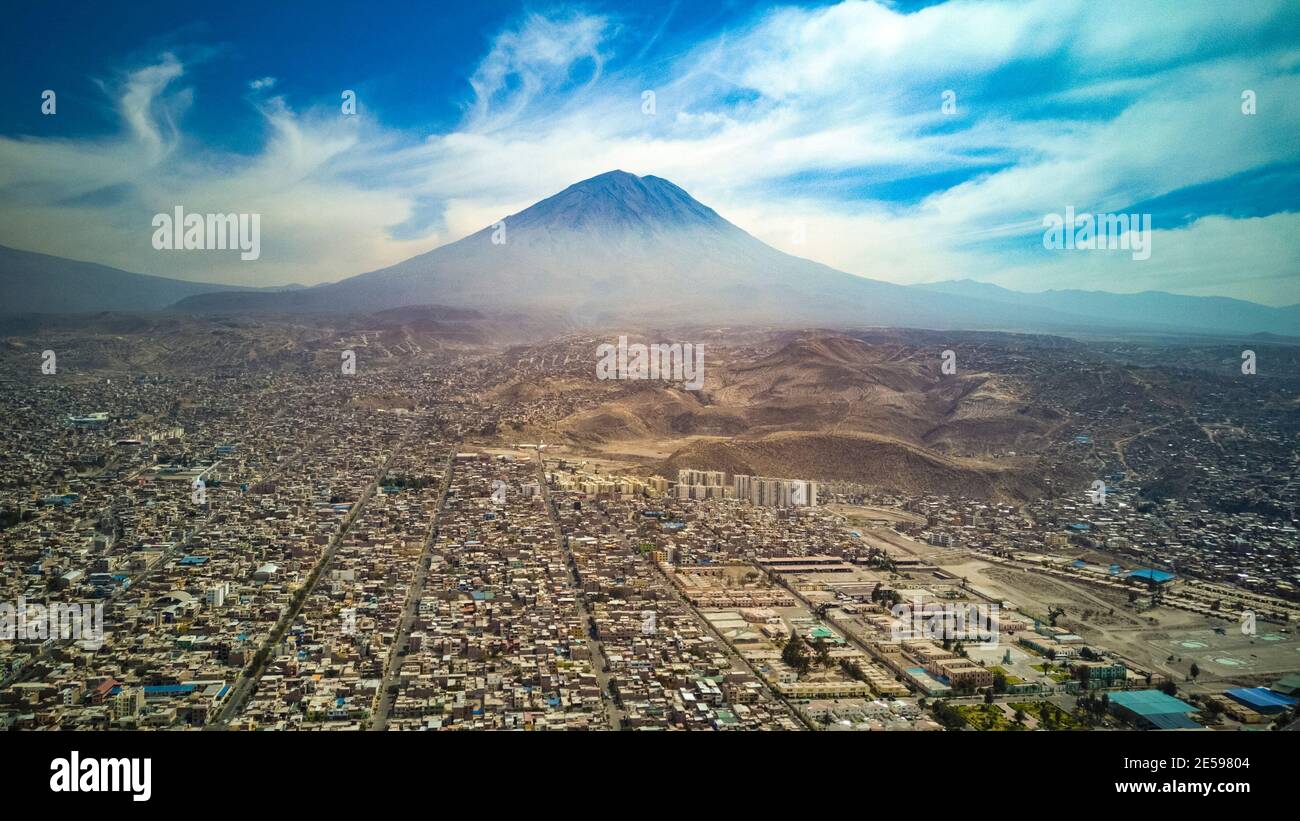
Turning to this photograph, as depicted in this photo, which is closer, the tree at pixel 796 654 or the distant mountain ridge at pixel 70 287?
the tree at pixel 796 654

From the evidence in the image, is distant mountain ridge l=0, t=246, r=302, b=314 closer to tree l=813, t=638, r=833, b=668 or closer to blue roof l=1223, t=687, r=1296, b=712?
tree l=813, t=638, r=833, b=668

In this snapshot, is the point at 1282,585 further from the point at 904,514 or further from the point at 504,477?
the point at 504,477

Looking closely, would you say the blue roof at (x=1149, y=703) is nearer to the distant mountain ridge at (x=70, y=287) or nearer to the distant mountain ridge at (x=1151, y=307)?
the distant mountain ridge at (x=70, y=287)

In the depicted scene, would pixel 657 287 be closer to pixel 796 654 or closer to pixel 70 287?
pixel 70 287

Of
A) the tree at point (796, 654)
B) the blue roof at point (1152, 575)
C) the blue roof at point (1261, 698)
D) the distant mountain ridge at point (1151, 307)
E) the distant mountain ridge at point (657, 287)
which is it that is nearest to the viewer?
the blue roof at point (1261, 698)

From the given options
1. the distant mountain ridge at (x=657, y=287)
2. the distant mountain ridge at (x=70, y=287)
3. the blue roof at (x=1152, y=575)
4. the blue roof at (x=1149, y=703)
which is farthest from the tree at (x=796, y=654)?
the distant mountain ridge at (x=657, y=287)

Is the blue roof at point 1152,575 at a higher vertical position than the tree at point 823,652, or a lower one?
higher
